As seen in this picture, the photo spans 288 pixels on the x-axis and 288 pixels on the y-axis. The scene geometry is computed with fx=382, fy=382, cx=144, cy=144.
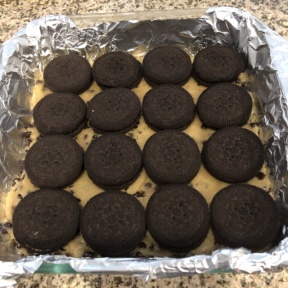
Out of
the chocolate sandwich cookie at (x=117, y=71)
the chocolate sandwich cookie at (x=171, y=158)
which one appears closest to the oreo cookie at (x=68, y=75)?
the chocolate sandwich cookie at (x=117, y=71)

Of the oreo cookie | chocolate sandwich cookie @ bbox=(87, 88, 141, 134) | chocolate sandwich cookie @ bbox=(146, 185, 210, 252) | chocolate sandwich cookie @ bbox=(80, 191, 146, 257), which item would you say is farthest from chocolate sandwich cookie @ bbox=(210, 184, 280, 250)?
the oreo cookie

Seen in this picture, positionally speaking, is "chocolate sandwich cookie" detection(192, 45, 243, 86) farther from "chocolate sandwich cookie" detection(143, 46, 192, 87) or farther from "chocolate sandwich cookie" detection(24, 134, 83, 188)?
"chocolate sandwich cookie" detection(24, 134, 83, 188)

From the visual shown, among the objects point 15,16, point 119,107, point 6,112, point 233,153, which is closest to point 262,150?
point 233,153

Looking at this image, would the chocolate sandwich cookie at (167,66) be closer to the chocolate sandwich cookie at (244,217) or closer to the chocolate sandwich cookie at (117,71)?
the chocolate sandwich cookie at (117,71)

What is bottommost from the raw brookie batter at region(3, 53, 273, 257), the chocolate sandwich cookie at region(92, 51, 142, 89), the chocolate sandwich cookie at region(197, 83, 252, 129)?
the raw brookie batter at region(3, 53, 273, 257)

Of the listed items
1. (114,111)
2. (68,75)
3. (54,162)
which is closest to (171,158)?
(114,111)

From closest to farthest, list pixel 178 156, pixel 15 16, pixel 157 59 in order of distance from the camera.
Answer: pixel 178 156 < pixel 157 59 < pixel 15 16

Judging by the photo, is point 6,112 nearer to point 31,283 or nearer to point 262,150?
point 31,283
